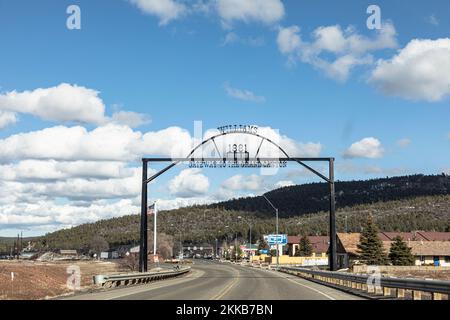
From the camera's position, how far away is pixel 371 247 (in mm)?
84500

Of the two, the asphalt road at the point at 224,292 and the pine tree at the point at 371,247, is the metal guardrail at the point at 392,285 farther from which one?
the pine tree at the point at 371,247

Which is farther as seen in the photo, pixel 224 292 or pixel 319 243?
pixel 319 243

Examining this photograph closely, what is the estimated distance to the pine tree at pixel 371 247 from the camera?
273 feet

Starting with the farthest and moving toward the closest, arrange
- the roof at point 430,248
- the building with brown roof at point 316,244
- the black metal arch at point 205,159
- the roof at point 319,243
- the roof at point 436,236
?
the roof at point 319,243, the building with brown roof at point 316,244, the roof at point 436,236, the roof at point 430,248, the black metal arch at point 205,159

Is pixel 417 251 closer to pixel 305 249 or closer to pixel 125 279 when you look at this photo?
pixel 305 249

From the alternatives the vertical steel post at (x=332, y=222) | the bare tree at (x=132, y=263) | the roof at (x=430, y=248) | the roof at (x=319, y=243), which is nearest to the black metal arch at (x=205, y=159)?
the vertical steel post at (x=332, y=222)

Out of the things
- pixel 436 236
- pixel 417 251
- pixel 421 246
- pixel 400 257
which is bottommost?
pixel 417 251

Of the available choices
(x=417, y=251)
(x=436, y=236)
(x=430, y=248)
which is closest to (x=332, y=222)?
(x=417, y=251)

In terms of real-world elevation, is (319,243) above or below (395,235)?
below

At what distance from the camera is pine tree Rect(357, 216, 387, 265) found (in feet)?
273

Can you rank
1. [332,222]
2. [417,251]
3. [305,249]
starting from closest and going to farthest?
[332,222] < [417,251] < [305,249]

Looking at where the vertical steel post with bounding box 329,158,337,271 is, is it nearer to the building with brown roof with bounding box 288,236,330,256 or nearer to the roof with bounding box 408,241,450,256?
the roof with bounding box 408,241,450,256
